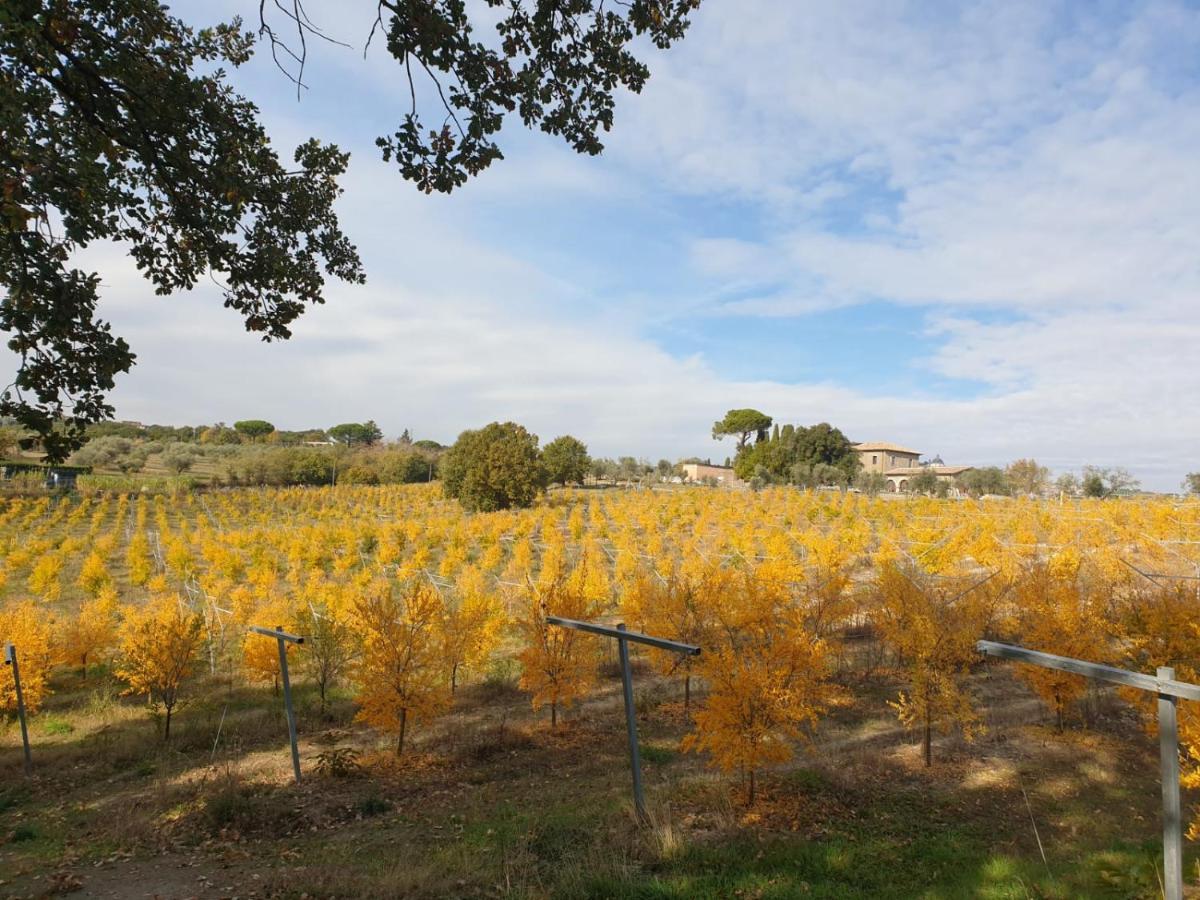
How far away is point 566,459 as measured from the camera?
7019cm

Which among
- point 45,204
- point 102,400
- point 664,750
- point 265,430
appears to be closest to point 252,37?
point 45,204

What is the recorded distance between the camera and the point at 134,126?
517cm

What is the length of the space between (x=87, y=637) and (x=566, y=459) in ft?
172

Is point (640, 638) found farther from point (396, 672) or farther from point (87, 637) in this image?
point (87, 637)

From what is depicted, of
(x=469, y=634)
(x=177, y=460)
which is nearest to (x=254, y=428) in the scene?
(x=177, y=460)

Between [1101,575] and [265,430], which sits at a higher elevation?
[265,430]

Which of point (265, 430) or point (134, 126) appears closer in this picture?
point (134, 126)

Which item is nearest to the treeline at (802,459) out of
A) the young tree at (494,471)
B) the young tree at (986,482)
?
the young tree at (986,482)

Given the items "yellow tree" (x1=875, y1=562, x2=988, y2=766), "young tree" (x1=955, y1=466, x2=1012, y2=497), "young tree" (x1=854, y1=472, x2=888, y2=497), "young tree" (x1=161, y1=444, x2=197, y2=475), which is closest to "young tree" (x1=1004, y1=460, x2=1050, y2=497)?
"young tree" (x1=955, y1=466, x2=1012, y2=497)

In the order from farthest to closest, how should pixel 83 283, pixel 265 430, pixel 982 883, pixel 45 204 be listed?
pixel 265 430
pixel 982 883
pixel 83 283
pixel 45 204

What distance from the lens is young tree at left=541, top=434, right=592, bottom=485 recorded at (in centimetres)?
6975

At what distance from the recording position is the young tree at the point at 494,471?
53.2 metres

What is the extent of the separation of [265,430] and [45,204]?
5776 inches

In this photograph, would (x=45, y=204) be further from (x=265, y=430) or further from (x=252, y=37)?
(x=265, y=430)
